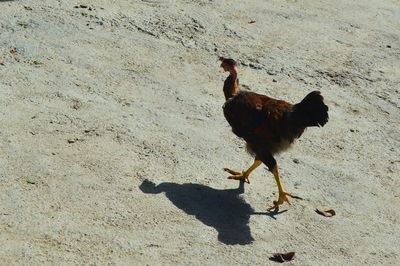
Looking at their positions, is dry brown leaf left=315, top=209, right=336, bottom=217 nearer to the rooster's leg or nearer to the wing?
the rooster's leg

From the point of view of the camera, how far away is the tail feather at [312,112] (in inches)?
276

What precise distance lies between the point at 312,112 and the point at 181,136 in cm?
187

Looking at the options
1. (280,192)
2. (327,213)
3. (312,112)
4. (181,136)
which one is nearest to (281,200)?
(280,192)

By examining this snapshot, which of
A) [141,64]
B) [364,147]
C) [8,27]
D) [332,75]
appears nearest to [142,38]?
[141,64]

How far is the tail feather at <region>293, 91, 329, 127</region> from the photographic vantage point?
7008 mm

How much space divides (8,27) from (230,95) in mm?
3760

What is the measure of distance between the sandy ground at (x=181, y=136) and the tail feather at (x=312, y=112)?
3.29 feet

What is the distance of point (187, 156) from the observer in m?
8.03

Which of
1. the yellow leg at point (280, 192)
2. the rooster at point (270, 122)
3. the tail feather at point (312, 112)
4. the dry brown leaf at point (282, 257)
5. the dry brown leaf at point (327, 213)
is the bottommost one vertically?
the dry brown leaf at point (282, 257)

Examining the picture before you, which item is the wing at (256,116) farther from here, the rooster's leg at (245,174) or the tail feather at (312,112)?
the rooster's leg at (245,174)

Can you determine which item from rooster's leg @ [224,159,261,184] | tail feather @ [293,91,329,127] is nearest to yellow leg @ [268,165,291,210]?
rooster's leg @ [224,159,261,184]

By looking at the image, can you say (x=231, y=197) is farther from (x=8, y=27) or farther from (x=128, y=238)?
(x=8, y=27)

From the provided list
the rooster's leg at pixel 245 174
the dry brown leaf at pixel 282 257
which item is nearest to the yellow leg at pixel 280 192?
the rooster's leg at pixel 245 174

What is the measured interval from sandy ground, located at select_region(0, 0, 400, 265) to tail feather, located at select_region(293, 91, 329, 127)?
3.29 feet
